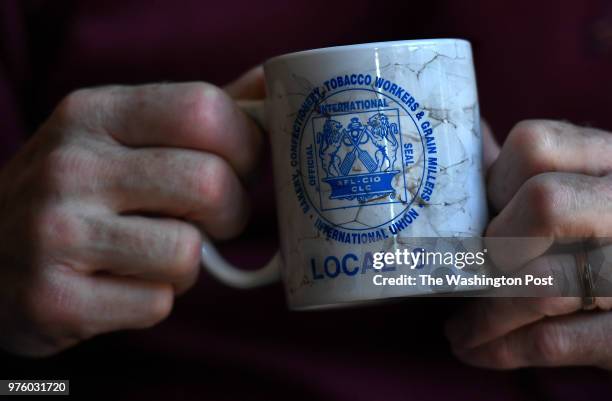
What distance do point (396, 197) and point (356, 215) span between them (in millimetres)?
44

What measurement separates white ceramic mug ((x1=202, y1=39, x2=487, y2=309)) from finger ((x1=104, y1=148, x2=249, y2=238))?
0.09 m

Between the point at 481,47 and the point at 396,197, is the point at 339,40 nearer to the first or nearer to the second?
the point at 481,47

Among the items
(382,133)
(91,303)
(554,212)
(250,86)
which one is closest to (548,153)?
(554,212)

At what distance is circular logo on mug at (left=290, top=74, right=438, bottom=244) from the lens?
→ 0.74 m

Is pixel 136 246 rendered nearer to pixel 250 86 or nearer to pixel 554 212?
pixel 250 86

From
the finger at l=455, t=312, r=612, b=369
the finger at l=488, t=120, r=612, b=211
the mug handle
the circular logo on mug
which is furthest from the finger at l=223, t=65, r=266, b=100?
the finger at l=455, t=312, r=612, b=369

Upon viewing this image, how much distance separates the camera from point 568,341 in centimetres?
82

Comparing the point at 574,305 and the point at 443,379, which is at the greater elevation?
the point at 574,305

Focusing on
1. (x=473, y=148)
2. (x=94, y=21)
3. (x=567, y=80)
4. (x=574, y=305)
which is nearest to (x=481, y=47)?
(x=567, y=80)

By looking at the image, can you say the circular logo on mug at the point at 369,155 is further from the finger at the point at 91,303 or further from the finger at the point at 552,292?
the finger at the point at 91,303

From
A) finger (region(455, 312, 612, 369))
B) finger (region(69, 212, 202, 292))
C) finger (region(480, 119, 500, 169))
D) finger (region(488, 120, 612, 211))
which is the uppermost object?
finger (region(488, 120, 612, 211))

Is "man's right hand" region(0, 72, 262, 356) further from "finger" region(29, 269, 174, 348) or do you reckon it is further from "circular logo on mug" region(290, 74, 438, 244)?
"circular logo on mug" region(290, 74, 438, 244)

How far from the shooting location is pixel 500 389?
0.93 meters

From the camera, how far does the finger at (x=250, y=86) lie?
3.11ft
